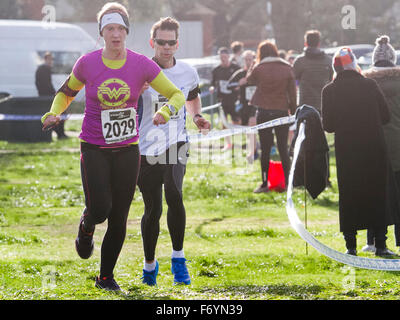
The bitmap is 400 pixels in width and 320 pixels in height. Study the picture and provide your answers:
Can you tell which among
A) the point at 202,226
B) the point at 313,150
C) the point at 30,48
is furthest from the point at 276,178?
the point at 30,48

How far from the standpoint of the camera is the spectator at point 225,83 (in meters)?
17.5

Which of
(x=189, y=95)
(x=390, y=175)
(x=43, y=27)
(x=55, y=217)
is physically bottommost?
(x=55, y=217)

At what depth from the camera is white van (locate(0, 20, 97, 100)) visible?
2550 cm

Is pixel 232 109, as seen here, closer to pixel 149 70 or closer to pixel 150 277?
pixel 150 277

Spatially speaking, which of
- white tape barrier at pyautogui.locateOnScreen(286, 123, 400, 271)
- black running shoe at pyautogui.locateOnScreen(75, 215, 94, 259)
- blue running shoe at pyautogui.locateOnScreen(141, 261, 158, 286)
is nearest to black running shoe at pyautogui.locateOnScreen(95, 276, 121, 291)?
black running shoe at pyautogui.locateOnScreen(75, 215, 94, 259)

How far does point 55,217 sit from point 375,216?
4.48 meters

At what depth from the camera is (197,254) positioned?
336 inches

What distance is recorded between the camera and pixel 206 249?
888 centimetres

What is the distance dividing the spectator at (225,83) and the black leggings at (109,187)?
1129cm

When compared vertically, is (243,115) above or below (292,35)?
below

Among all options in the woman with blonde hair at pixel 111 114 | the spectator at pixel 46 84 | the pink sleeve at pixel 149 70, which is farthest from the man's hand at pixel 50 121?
the spectator at pixel 46 84

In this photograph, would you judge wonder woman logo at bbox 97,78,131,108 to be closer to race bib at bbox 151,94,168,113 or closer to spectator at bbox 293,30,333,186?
race bib at bbox 151,94,168,113

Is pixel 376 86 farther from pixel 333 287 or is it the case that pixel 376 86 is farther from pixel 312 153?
pixel 333 287
